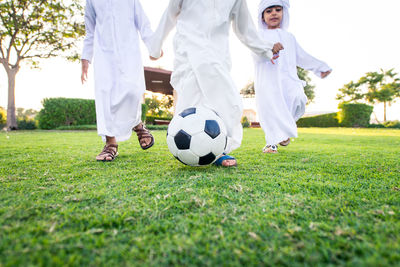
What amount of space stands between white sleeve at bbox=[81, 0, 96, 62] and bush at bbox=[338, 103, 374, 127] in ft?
83.4

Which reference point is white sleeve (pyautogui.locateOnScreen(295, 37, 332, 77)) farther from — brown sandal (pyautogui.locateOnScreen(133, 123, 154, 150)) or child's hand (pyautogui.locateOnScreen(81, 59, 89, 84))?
child's hand (pyautogui.locateOnScreen(81, 59, 89, 84))

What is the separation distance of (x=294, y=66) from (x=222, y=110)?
6.62 ft

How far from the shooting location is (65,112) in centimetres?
1312

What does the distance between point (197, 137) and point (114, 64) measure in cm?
167

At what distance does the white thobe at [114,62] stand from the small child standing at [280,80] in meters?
1.89

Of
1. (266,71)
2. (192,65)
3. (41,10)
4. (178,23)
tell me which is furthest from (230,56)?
(41,10)

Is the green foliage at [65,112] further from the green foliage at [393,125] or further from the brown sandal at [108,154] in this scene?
the green foliage at [393,125]

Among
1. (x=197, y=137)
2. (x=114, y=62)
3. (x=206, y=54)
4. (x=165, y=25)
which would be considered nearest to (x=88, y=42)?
(x=114, y=62)

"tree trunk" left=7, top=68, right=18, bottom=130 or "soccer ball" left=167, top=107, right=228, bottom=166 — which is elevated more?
"tree trunk" left=7, top=68, right=18, bottom=130

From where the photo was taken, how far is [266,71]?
11.6ft

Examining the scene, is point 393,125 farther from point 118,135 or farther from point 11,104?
point 11,104

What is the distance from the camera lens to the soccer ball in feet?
6.36

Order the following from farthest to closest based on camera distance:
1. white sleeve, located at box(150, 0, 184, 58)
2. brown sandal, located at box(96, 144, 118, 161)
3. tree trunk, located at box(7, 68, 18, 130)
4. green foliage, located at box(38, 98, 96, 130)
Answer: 1. tree trunk, located at box(7, 68, 18, 130)
2. green foliage, located at box(38, 98, 96, 130)
3. brown sandal, located at box(96, 144, 118, 161)
4. white sleeve, located at box(150, 0, 184, 58)

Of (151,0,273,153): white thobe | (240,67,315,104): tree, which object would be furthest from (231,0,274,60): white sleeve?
(240,67,315,104): tree
